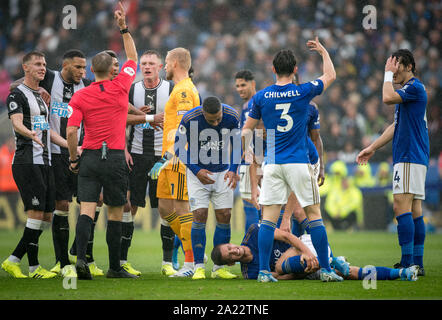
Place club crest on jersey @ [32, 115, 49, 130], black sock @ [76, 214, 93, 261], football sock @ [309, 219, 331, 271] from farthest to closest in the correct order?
club crest on jersey @ [32, 115, 49, 130] < black sock @ [76, 214, 93, 261] < football sock @ [309, 219, 331, 271]

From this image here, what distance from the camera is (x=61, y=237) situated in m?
6.76

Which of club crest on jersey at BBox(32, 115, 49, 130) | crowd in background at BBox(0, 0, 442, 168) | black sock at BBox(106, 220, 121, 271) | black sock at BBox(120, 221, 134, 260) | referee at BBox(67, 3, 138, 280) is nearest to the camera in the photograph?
referee at BBox(67, 3, 138, 280)

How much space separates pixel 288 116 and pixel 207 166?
3.85 feet

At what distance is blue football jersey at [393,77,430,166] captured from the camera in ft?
20.7

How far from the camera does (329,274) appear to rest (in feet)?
18.4

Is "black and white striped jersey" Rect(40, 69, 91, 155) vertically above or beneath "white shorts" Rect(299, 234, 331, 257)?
above

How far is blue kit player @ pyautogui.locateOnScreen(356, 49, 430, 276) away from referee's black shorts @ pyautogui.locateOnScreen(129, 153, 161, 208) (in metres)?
2.91

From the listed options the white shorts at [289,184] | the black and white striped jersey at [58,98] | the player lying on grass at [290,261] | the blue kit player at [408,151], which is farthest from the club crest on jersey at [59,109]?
the blue kit player at [408,151]

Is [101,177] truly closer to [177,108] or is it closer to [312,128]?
[177,108]

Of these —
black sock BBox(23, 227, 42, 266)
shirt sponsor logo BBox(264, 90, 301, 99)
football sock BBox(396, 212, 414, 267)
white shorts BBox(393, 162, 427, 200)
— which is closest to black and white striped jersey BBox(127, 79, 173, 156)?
black sock BBox(23, 227, 42, 266)

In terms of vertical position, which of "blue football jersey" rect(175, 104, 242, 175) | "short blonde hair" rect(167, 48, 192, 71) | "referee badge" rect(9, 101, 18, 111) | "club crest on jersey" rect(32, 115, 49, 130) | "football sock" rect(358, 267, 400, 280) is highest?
"short blonde hair" rect(167, 48, 192, 71)

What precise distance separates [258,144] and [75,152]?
2.70 meters

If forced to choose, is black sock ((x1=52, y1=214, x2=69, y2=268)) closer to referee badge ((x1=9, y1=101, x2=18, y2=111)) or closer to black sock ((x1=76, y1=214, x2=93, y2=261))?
black sock ((x1=76, y1=214, x2=93, y2=261))

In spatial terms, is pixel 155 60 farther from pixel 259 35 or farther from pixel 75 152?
pixel 259 35
